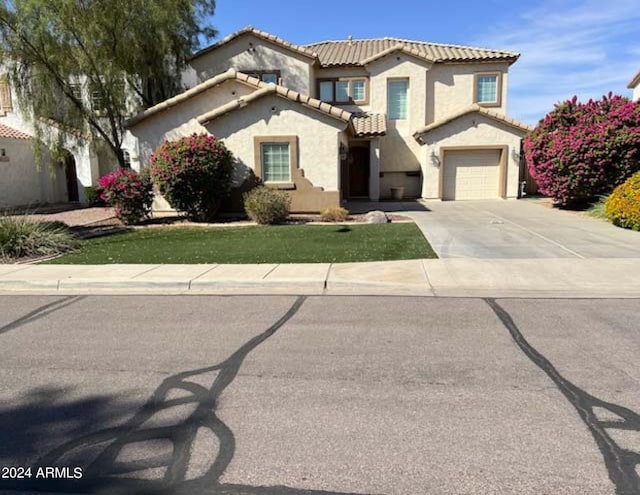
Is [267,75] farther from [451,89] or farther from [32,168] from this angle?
[32,168]

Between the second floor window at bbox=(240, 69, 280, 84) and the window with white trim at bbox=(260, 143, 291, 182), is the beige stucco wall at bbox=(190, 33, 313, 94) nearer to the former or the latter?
the second floor window at bbox=(240, 69, 280, 84)

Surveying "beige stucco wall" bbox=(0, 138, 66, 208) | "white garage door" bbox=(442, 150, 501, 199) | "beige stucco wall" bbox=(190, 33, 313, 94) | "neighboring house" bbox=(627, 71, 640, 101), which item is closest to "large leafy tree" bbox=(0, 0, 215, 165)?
"beige stucco wall" bbox=(190, 33, 313, 94)

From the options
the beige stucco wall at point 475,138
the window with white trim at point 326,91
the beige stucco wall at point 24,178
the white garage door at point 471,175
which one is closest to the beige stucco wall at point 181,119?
the beige stucco wall at point 24,178

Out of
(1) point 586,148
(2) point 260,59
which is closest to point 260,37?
(2) point 260,59

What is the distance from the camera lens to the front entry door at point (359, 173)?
82.4 ft

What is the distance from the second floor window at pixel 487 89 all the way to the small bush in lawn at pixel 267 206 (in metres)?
13.9

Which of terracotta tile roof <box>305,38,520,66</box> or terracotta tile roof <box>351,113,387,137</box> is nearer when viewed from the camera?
terracotta tile roof <box>351,113,387,137</box>

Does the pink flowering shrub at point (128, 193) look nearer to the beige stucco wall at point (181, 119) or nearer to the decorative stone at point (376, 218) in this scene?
the beige stucco wall at point (181, 119)

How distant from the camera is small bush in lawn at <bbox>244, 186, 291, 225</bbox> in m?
15.2

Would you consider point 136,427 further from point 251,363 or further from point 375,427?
point 375,427

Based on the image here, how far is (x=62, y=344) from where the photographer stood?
5.55 meters

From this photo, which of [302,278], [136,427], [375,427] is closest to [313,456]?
[375,427]

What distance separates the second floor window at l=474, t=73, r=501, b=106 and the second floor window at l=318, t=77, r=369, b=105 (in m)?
5.56

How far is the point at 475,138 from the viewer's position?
74.0ft
